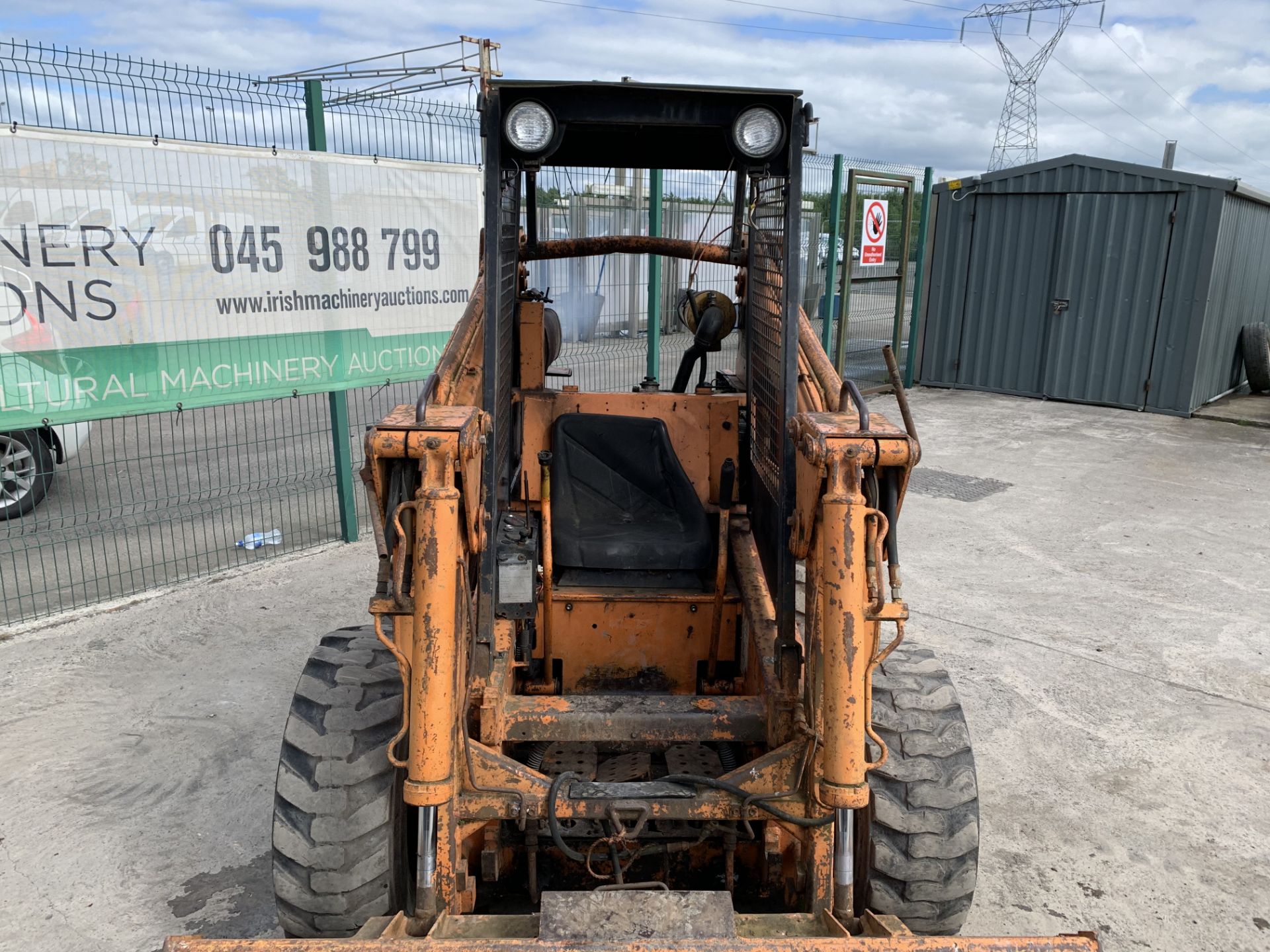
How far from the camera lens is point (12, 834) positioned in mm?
3684

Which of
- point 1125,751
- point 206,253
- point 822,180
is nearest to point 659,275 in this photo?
point 822,180

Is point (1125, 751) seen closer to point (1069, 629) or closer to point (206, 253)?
point (1069, 629)

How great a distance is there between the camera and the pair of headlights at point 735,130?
2855 mm

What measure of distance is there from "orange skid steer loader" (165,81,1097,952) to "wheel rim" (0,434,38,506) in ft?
14.6

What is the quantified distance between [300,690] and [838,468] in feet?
5.84

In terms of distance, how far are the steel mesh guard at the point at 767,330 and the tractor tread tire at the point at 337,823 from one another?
57.1 inches

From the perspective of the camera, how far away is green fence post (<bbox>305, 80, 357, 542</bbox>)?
6270 millimetres

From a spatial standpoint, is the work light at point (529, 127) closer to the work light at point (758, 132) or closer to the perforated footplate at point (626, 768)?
the work light at point (758, 132)

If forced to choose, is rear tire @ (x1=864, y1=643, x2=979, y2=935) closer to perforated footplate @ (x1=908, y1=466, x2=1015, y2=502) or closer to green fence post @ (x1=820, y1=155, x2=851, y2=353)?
perforated footplate @ (x1=908, y1=466, x2=1015, y2=502)

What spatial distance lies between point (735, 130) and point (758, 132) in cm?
7

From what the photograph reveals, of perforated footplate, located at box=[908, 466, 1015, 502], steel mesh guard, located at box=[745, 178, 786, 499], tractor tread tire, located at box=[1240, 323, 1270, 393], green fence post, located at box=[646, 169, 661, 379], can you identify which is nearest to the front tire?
green fence post, located at box=[646, 169, 661, 379]

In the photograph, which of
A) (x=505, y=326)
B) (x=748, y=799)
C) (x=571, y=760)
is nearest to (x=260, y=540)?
(x=505, y=326)

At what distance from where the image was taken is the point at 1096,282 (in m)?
12.4

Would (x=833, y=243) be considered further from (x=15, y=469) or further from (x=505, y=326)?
(x=505, y=326)
